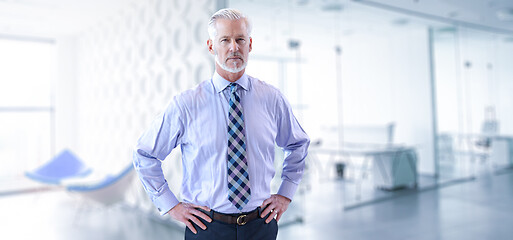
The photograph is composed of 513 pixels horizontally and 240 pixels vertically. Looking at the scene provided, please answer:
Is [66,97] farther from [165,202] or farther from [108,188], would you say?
[165,202]

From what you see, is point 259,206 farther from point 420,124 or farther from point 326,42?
point 420,124

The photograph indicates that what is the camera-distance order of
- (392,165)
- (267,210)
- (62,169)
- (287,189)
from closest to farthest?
(267,210), (287,189), (392,165), (62,169)

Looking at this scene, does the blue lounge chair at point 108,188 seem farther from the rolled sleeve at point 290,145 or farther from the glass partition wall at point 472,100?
the glass partition wall at point 472,100

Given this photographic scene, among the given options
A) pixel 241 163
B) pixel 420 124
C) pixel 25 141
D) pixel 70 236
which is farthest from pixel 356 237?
pixel 25 141

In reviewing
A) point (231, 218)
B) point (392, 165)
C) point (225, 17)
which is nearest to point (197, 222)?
point (231, 218)

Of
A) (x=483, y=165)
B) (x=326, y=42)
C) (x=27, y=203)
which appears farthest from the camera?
(x=483, y=165)

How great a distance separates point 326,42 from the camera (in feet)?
17.0

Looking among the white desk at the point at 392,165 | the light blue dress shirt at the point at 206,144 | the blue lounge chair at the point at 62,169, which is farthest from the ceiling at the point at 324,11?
the light blue dress shirt at the point at 206,144

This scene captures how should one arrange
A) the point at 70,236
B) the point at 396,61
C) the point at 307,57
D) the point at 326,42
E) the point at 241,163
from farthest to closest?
the point at 396,61
the point at 326,42
the point at 307,57
the point at 70,236
the point at 241,163

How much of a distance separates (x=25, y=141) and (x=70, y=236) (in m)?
4.63

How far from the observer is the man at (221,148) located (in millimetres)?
1499

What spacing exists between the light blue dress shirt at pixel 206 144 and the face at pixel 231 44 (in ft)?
0.30

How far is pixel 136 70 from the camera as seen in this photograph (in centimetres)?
496

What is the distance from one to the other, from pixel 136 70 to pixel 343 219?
3.21 meters
